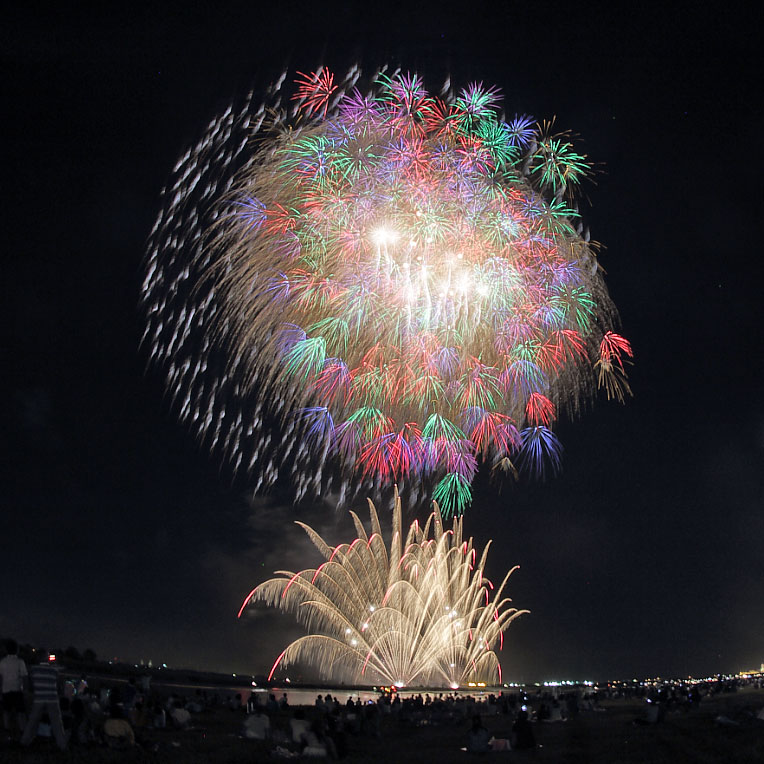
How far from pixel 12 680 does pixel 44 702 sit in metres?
1.26

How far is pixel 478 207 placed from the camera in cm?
2834

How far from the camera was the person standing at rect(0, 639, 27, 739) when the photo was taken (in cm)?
1334

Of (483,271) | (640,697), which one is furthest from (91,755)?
(640,697)

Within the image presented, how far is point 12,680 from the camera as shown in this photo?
13453 mm

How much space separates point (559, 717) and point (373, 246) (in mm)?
22137

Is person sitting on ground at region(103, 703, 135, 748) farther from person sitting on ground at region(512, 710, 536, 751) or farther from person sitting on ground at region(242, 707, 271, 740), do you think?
person sitting on ground at region(512, 710, 536, 751)

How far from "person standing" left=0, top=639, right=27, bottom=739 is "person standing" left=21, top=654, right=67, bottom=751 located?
0.94m

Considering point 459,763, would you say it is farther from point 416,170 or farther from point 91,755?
point 416,170

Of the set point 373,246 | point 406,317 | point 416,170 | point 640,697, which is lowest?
point 640,697

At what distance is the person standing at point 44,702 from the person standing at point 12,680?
0.94 metres

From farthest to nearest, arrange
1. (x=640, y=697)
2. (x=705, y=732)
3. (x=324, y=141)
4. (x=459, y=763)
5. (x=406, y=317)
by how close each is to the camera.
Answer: (x=640, y=697)
(x=406, y=317)
(x=324, y=141)
(x=705, y=732)
(x=459, y=763)

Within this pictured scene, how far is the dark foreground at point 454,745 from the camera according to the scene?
1411cm

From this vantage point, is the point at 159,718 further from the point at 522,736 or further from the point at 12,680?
the point at 522,736

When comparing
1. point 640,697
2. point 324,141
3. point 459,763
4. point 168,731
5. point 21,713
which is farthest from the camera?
point 640,697
